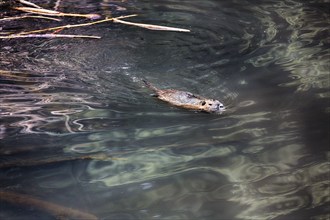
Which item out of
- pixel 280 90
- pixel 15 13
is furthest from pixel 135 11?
pixel 280 90

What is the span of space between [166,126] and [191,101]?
30cm

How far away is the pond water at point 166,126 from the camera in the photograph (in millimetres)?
2426

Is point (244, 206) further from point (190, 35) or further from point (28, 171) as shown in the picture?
point (190, 35)

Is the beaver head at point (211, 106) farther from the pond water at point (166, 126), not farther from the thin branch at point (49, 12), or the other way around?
the thin branch at point (49, 12)

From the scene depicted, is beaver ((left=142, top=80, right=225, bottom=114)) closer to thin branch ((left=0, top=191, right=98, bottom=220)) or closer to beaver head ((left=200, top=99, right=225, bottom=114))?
beaver head ((left=200, top=99, right=225, bottom=114))

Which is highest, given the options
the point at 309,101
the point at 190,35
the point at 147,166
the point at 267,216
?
the point at 190,35

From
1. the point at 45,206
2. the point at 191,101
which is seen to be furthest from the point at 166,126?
the point at 45,206

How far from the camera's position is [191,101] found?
3.06 metres

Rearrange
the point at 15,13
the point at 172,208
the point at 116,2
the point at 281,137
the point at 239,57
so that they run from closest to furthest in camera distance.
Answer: the point at 172,208
the point at 281,137
the point at 239,57
the point at 15,13
the point at 116,2

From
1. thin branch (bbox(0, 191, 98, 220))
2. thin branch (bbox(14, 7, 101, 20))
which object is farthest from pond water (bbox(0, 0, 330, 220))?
thin branch (bbox(14, 7, 101, 20))

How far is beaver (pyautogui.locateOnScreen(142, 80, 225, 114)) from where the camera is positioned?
3012 millimetres

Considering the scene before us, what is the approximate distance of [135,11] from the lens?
509 centimetres

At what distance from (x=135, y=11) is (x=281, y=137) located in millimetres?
2822

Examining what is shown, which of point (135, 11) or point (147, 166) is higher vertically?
point (135, 11)
